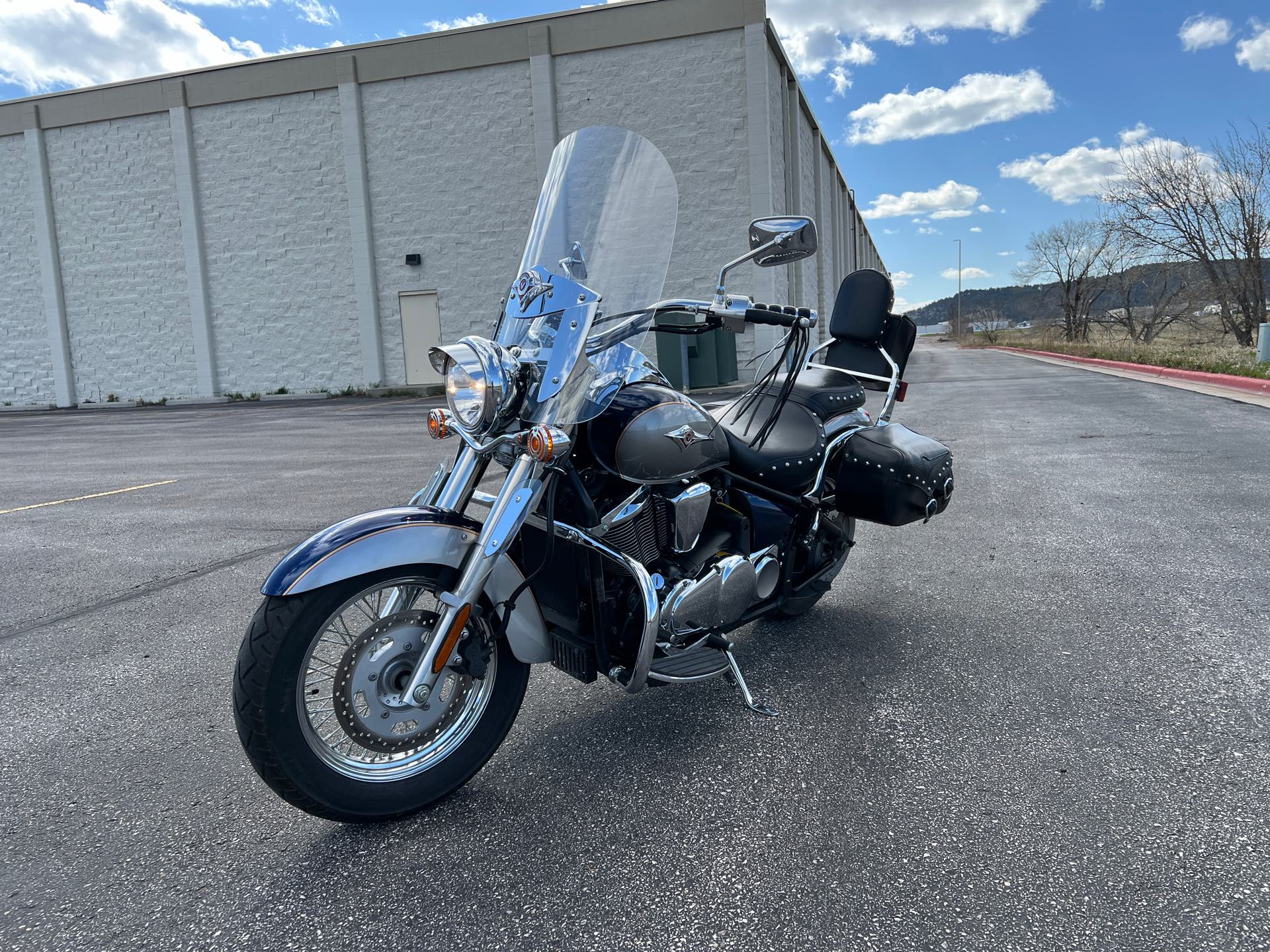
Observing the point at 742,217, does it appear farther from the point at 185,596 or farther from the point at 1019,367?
the point at 185,596

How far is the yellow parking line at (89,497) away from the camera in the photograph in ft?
26.0

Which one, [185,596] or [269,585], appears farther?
[185,596]

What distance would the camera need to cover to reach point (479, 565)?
8.43 ft

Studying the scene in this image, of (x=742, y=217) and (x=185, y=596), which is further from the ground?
(x=742, y=217)

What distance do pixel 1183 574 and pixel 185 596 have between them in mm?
5354

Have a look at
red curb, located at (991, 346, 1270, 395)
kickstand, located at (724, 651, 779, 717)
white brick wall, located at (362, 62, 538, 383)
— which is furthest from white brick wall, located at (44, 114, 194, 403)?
kickstand, located at (724, 651, 779, 717)

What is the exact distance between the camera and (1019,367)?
26672 millimetres

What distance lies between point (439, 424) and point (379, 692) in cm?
85

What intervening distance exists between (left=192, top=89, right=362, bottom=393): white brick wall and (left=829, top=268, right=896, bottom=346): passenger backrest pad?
21104mm

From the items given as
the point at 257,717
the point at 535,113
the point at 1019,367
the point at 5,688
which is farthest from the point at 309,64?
the point at 257,717

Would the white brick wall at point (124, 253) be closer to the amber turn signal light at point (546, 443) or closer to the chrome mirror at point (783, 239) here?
the chrome mirror at point (783, 239)

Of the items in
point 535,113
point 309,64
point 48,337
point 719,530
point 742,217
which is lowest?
point 719,530

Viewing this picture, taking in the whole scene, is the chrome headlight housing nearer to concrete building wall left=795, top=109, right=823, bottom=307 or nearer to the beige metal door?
the beige metal door

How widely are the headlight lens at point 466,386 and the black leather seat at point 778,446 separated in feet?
3.45
